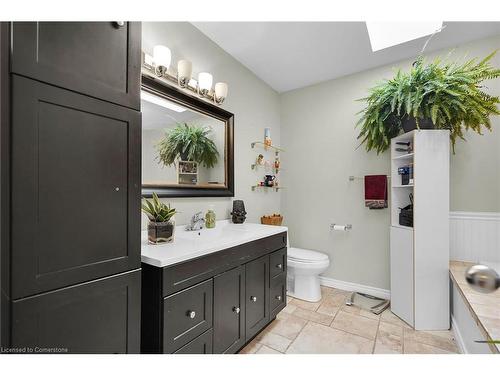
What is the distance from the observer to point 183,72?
6.00ft

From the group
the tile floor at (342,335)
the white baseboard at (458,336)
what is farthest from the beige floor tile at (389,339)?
the white baseboard at (458,336)

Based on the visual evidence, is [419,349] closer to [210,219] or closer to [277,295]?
[277,295]

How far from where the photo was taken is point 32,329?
0.76 metres

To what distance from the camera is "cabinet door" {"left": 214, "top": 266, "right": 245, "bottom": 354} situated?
1.45 metres

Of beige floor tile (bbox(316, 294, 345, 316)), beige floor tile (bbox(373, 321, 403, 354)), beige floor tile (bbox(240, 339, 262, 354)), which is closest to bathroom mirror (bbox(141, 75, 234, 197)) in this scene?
beige floor tile (bbox(240, 339, 262, 354))

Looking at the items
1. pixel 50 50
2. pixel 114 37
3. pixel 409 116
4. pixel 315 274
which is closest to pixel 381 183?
pixel 409 116

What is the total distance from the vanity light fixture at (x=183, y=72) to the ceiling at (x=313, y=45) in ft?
1.67

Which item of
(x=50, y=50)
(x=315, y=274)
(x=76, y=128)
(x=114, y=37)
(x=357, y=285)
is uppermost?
(x=114, y=37)

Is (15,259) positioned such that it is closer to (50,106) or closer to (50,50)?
(50,106)

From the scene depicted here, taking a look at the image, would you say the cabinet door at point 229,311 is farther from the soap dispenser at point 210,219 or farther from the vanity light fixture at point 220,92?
the vanity light fixture at point 220,92

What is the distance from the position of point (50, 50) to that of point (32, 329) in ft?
3.03

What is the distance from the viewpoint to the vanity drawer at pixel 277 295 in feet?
6.53

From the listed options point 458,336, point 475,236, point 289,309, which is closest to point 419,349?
point 458,336

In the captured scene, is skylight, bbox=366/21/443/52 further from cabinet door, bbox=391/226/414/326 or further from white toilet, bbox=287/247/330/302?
white toilet, bbox=287/247/330/302
